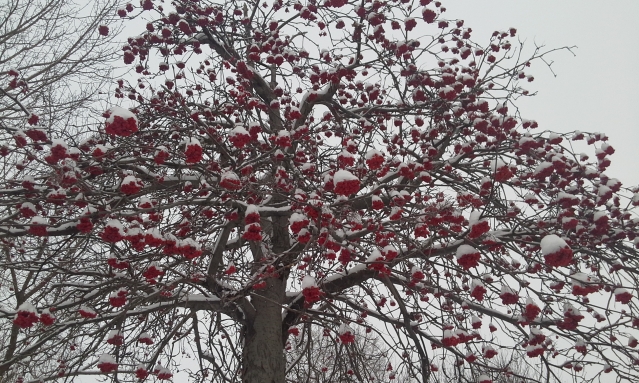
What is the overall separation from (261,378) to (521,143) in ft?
11.5

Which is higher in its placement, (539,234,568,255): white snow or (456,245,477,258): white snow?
(456,245,477,258): white snow

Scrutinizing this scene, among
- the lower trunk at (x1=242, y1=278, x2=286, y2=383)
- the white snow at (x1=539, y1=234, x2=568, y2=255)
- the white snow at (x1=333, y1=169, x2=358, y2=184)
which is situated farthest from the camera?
the lower trunk at (x1=242, y1=278, x2=286, y2=383)

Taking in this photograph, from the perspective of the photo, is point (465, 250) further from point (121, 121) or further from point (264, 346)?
point (264, 346)

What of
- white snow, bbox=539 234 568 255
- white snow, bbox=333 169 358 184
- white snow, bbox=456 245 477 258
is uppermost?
white snow, bbox=333 169 358 184

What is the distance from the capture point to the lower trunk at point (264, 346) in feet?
14.6

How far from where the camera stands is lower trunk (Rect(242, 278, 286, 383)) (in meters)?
4.46

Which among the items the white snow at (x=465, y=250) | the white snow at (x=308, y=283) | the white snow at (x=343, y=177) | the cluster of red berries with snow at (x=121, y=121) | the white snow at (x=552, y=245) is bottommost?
the white snow at (x=308, y=283)

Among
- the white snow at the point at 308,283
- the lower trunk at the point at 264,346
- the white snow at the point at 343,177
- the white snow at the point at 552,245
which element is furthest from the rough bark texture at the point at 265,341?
the white snow at the point at 552,245

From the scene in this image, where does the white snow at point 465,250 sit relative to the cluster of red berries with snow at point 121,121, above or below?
below

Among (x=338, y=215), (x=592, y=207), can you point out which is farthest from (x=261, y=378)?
(x=592, y=207)

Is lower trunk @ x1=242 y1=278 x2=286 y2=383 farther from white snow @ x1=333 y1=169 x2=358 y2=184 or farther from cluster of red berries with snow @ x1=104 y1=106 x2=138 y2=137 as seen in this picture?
cluster of red berries with snow @ x1=104 y1=106 x2=138 y2=137

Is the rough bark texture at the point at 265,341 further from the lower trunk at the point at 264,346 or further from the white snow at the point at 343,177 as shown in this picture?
the white snow at the point at 343,177

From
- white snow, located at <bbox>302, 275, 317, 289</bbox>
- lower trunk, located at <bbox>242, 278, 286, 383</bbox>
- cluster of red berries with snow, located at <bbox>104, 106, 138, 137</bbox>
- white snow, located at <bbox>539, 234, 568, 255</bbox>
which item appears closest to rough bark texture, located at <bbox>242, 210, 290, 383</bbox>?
lower trunk, located at <bbox>242, 278, 286, 383</bbox>

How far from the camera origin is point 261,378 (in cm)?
441
